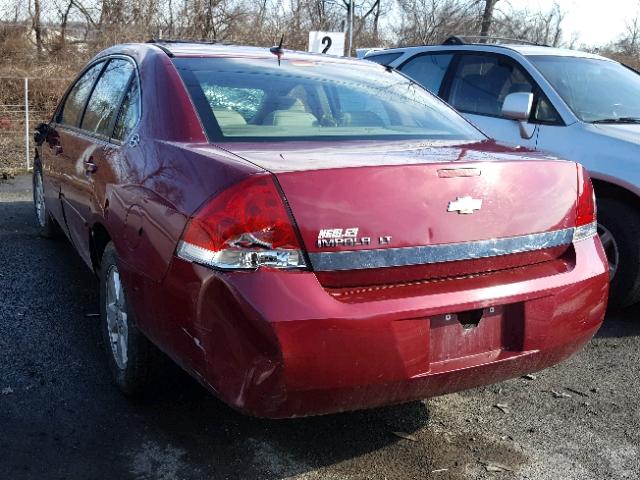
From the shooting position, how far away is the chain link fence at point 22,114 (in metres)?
10.7

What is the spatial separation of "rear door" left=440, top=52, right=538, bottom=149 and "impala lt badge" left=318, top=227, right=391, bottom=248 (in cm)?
317

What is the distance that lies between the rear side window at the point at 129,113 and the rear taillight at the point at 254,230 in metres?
1.15

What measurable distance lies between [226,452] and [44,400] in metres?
0.99

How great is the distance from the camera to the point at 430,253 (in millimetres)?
2428

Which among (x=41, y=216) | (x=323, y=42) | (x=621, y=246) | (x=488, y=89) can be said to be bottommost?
(x=41, y=216)

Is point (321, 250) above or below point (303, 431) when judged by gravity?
above

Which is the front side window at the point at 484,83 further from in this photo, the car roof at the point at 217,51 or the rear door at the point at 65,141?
the rear door at the point at 65,141

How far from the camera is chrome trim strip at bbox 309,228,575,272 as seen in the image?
7.53ft

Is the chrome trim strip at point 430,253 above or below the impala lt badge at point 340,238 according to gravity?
below

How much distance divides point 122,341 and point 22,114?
10137 millimetres

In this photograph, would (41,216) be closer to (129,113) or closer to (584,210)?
(129,113)

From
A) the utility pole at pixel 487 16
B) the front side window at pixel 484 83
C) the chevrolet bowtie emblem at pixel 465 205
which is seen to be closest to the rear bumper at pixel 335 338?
Answer: the chevrolet bowtie emblem at pixel 465 205

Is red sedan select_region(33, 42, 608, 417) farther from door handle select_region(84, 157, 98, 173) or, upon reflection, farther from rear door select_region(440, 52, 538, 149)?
rear door select_region(440, 52, 538, 149)

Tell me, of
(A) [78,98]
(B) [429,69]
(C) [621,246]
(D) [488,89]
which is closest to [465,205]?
(C) [621,246]
